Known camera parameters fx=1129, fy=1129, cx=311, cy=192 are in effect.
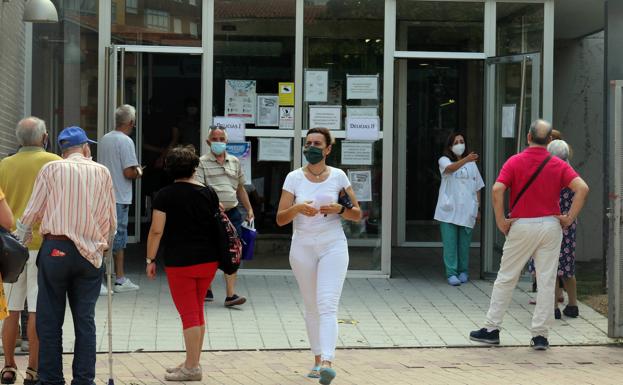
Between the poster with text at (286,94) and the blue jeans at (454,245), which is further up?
the poster with text at (286,94)

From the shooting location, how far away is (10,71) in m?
11.6

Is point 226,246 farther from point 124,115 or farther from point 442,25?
point 442,25

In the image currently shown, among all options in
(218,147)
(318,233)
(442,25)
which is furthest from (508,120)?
(318,233)

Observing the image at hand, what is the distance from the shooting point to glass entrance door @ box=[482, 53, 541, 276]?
41.2ft

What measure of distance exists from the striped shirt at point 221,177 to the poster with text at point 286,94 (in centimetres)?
195

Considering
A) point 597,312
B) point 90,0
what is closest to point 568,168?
point 597,312

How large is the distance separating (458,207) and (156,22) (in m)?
3.91

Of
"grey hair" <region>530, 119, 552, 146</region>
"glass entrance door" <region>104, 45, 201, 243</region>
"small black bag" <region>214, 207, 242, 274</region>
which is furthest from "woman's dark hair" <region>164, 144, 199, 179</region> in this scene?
"glass entrance door" <region>104, 45, 201, 243</region>

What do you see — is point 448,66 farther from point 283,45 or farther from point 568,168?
point 568,168

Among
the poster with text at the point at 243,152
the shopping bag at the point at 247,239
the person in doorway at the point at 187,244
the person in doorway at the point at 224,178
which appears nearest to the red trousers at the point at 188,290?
the person in doorway at the point at 187,244

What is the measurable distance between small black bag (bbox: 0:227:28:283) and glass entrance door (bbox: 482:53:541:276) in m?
7.00

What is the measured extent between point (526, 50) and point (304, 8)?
2615 mm

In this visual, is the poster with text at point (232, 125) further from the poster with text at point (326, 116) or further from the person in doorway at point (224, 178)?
the person in doorway at point (224, 178)

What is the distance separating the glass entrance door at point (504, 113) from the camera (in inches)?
495
